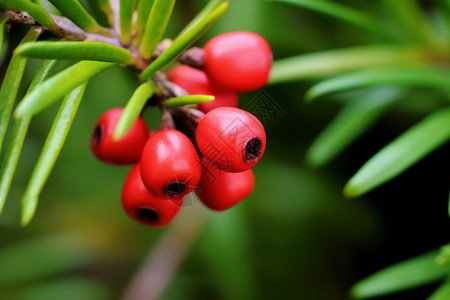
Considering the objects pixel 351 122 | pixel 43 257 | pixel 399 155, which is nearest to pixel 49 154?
pixel 399 155

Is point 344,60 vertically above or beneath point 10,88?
above

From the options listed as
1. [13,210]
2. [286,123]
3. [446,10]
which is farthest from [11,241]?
[446,10]

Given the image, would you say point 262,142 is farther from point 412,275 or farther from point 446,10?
point 446,10

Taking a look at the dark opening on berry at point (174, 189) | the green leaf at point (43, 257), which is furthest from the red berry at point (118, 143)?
the green leaf at point (43, 257)

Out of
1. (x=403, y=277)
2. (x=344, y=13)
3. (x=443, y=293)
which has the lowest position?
(x=443, y=293)

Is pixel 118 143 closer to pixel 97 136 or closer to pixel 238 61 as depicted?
pixel 97 136

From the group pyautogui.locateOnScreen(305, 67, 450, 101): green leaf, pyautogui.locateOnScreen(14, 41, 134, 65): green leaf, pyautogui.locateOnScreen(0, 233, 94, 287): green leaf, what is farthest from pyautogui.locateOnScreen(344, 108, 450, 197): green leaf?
pyautogui.locateOnScreen(0, 233, 94, 287): green leaf

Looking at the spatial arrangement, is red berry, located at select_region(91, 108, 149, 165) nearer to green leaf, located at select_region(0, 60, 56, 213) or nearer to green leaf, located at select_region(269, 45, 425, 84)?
green leaf, located at select_region(0, 60, 56, 213)
